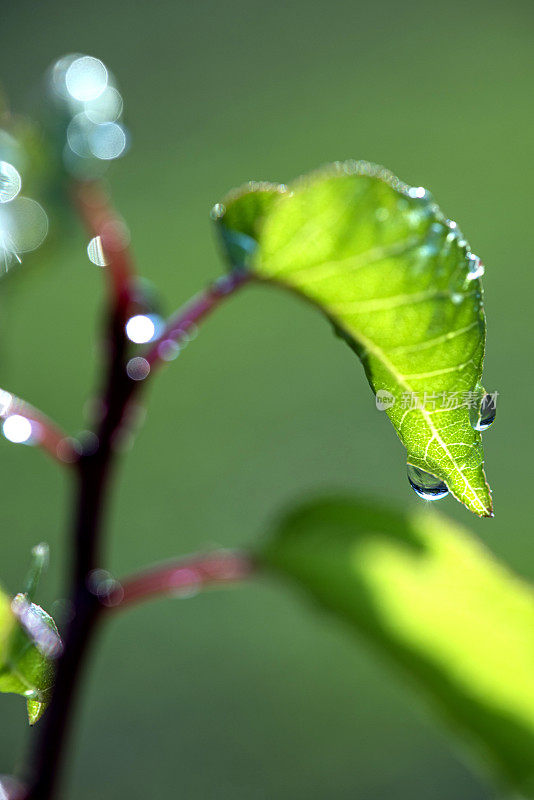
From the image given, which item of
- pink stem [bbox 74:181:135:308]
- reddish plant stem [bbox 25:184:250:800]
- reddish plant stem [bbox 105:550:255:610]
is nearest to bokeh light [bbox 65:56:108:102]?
pink stem [bbox 74:181:135:308]

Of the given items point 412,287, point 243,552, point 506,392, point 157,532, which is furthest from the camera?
point 157,532

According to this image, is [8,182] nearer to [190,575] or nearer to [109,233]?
[109,233]

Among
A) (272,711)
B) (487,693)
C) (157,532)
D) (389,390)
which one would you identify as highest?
(389,390)

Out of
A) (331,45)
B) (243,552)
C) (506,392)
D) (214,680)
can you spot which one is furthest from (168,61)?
(243,552)

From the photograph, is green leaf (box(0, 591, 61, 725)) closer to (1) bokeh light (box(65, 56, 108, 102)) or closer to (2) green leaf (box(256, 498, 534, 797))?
(2) green leaf (box(256, 498, 534, 797))

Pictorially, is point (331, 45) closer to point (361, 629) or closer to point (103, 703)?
point (103, 703)

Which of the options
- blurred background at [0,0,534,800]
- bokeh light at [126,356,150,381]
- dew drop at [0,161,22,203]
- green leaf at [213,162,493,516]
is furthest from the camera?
blurred background at [0,0,534,800]

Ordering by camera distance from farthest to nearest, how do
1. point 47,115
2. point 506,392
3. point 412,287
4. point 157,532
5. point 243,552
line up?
point 157,532, point 506,392, point 47,115, point 243,552, point 412,287
